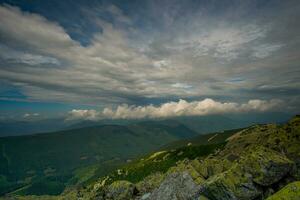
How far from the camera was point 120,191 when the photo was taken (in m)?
58.5

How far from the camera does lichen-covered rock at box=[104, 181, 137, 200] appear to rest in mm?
58031

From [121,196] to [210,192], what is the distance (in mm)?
30987

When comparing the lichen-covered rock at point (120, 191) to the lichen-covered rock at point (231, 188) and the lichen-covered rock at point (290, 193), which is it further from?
the lichen-covered rock at point (290, 193)

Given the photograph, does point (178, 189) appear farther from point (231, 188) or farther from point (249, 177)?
point (249, 177)

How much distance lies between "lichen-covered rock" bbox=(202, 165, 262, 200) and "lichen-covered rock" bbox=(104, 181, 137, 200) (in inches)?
1159

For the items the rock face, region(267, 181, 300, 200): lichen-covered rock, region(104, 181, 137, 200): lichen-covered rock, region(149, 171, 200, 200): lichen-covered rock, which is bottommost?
region(104, 181, 137, 200): lichen-covered rock

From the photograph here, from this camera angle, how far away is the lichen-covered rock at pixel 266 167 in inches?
1406

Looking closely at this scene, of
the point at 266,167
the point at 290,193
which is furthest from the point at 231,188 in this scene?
the point at 290,193

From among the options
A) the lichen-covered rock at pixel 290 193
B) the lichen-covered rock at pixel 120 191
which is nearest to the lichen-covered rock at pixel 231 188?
the lichen-covered rock at pixel 290 193

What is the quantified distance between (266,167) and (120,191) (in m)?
34.6

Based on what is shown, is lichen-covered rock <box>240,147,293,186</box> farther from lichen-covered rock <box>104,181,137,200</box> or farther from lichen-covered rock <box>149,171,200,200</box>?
lichen-covered rock <box>104,181,137,200</box>


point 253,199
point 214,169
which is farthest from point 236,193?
point 214,169

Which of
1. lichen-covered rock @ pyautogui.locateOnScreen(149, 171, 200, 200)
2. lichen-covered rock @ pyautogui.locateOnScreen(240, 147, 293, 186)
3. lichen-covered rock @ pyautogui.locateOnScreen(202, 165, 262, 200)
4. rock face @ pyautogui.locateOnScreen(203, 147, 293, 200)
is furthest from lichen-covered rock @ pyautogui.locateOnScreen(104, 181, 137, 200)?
lichen-covered rock @ pyautogui.locateOnScreen(240, 147, 293, 186)

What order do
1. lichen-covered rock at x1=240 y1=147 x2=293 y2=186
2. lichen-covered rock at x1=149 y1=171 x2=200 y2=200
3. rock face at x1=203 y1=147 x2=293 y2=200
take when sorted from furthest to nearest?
lichen-covered rock at x1=149 y1=171 x2=200 y2=200 < lichen-covered rock at x1=240 y1=147 x2=293 y2=186 < rock face at x1=203 y1=147 x2=293 y2=200
